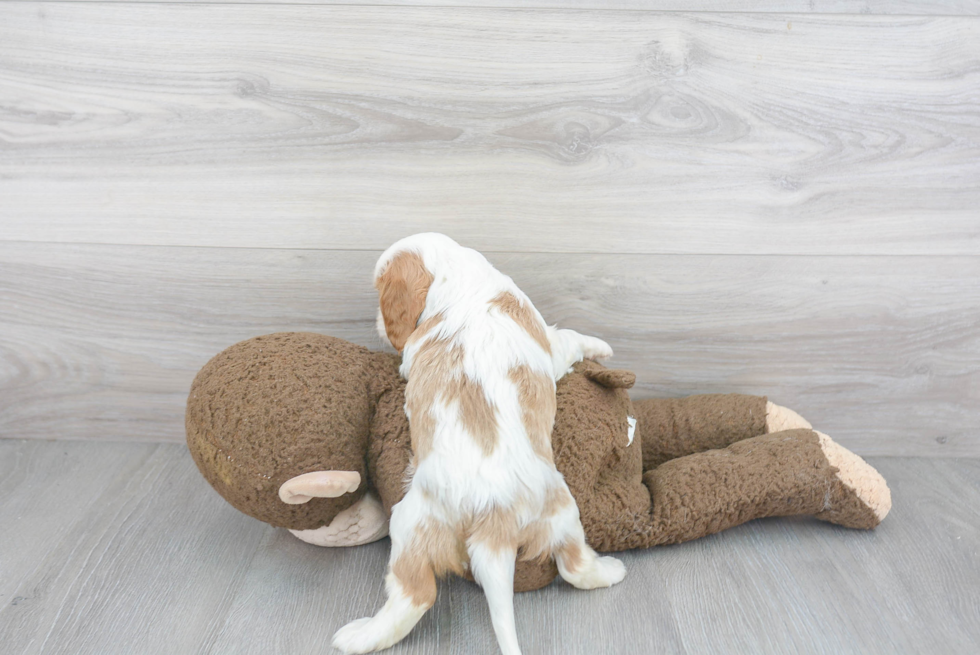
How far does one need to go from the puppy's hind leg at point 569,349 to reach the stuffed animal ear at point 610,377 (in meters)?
0.03

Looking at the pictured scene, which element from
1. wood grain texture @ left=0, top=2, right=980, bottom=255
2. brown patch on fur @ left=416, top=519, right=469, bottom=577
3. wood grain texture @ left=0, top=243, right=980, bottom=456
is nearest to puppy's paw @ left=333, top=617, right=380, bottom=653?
brown patch on fur @ left=416, top=519, right=469, bottom=577

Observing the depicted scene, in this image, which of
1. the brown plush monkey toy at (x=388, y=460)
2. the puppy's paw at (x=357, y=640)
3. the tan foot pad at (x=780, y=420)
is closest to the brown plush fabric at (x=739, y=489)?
the brown plush monkey toy at (x=388, y=460)

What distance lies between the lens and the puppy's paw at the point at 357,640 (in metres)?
0.88

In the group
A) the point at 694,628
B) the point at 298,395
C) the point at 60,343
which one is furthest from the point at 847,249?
the point at 60,343

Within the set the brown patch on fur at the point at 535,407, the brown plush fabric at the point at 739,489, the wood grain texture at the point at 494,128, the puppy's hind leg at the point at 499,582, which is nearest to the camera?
the puppy's hind leg at the point at 499,582

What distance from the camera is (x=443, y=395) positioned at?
36.3 inches

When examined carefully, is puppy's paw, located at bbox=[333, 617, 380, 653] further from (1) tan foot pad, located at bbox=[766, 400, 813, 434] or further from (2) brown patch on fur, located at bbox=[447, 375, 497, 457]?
(1) tan foot pad, located at bbox=[766, 400, 813, 434]

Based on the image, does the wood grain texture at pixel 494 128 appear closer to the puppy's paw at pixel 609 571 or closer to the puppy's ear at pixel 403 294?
the puppy's ear at pixel 403 294

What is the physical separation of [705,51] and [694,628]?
0.89 m

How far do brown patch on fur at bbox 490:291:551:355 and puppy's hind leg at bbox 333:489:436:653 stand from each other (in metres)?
0.29

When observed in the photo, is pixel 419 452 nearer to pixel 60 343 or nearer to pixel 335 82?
pixel 335 82

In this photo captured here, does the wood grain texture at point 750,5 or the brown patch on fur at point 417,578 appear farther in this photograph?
the wood grain texture at point 750,5

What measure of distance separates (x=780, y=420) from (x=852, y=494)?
0.18 metres

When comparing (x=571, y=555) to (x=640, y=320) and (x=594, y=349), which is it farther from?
(x=640, y=320)
